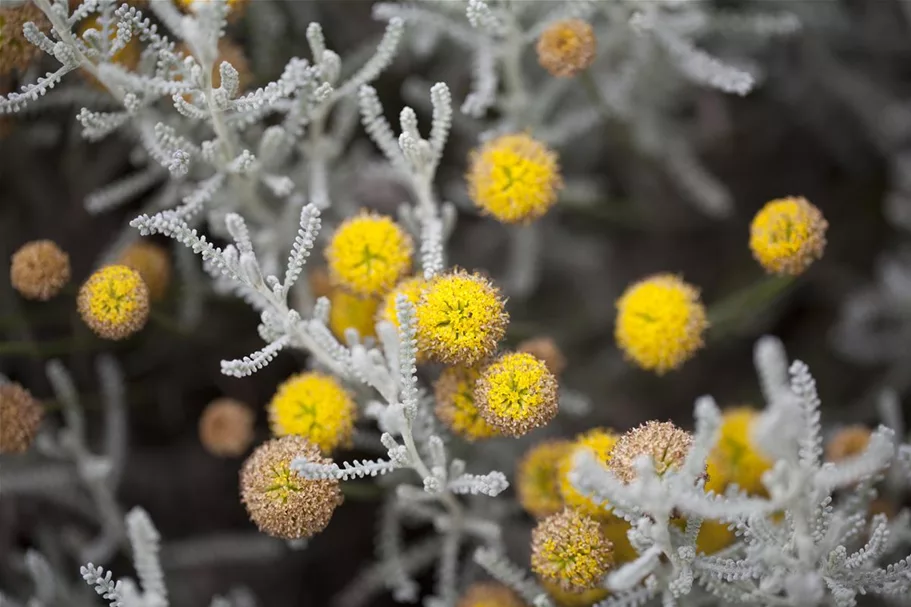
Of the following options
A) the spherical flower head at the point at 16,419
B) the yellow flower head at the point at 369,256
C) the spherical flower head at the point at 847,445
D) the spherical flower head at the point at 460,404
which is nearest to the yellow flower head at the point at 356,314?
the yellow flower head at the point at 369,256

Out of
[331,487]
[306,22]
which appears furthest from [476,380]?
[306,22]

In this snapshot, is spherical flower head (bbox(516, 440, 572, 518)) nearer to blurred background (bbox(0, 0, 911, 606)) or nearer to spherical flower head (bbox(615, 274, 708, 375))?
spherical flower head (bbox(615, 274, 708, 375))

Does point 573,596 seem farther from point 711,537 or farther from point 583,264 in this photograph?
point 583,264

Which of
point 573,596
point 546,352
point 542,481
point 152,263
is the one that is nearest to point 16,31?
point 152,263

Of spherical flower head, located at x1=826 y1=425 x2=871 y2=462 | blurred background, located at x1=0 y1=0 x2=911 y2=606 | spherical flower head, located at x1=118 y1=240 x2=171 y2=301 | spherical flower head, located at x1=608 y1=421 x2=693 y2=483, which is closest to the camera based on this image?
spherical flower head, located at x1=608 y1=421 x2=693 y2=483

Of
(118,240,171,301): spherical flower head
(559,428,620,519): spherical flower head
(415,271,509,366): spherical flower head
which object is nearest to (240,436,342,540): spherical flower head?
(415,271,509,366): spherical flower head
